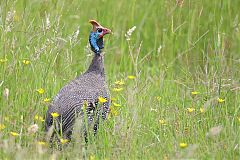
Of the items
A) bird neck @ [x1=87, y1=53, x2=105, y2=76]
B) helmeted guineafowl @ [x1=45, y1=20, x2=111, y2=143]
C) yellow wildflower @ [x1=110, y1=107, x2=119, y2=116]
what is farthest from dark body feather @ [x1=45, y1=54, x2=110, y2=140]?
yellow wildflower @ [x1=110, y1=107, x2=119, y2=116]

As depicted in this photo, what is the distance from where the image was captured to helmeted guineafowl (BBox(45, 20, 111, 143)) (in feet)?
17.6

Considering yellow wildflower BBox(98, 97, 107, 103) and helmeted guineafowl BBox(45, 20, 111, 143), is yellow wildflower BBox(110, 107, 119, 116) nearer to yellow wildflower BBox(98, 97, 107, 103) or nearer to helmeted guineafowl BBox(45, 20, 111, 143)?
helmeted guineafowl BBox(45, 20, 111, 143)

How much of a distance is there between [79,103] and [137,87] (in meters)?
0.52

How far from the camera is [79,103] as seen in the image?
5477 mm

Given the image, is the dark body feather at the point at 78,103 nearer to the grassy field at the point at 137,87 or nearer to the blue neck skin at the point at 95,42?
the grassy field at the point at 137,87

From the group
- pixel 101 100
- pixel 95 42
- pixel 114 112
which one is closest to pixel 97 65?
pixel 95 42

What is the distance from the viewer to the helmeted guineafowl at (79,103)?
537cm

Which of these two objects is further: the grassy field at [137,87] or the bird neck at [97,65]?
the bird neck at [97,65]

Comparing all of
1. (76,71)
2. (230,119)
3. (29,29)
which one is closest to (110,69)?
(76,71)

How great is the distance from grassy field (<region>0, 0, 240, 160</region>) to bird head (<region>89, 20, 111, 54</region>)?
12 cm

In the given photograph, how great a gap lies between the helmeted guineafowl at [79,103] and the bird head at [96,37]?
173mm

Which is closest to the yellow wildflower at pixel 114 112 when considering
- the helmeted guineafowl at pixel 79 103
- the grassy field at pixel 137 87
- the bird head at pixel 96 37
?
the grassy field at pixel 137 87

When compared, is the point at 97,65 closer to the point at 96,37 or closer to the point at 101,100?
the point at 96,37

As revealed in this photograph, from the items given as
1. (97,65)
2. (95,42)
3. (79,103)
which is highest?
(95,42)
